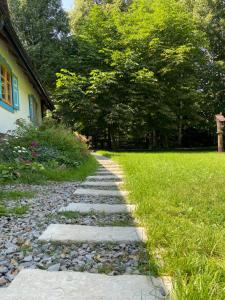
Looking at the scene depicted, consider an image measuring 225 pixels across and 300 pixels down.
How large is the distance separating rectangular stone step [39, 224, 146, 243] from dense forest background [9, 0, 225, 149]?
1234 cm

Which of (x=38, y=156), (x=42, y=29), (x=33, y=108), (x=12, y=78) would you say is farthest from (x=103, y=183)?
(x=42, y=29)

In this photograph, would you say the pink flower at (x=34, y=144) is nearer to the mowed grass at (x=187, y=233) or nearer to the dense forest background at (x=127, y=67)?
the mowed grass at (x=187, y=233)

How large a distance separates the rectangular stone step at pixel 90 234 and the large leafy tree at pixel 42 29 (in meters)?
16.0

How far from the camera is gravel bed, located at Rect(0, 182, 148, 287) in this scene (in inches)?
72.2

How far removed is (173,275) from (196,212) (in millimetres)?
1256

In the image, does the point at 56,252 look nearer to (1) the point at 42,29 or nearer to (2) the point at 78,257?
(2) the point at 78,257

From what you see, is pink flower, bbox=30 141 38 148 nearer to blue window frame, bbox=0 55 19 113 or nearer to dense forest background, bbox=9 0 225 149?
blue window frame, bbox=0 55 19 113

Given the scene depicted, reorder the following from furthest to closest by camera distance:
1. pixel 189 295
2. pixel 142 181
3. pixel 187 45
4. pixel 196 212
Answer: pixel 187 45
pixel 142 181
pixel 196 212
pixel 189 295

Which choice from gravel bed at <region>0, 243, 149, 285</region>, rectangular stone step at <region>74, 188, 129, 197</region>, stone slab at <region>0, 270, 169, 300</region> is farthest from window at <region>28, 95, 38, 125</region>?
stone slab at <region>0, 270, 169, 300</region>

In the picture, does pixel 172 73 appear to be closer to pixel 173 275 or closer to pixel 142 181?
pixel 142 181

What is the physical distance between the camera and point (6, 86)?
8.28m

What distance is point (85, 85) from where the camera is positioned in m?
15.4

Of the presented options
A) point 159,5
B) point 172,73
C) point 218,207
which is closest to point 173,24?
point 159,5

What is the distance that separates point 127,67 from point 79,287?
14.9 meters
